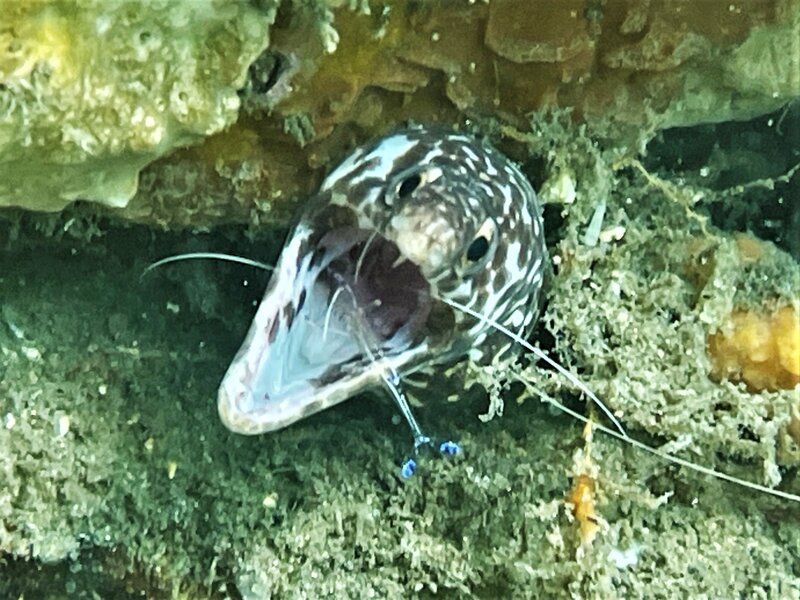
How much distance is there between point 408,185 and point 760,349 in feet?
2.61

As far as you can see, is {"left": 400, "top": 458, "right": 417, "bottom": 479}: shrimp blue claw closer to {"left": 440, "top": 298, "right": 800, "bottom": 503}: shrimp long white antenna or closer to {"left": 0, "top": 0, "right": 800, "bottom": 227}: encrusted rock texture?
{"left": 440, "top": 298, "right": 800, "bottom": 503}: shrimp long white antenna

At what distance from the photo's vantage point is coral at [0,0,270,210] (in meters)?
1.27

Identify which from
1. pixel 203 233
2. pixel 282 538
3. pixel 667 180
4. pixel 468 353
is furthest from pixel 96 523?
pixel 667 180

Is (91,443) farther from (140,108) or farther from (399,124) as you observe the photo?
(399,124)

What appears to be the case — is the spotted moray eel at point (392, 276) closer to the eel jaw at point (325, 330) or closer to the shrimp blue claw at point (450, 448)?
the eel jaw at point (325, 330)

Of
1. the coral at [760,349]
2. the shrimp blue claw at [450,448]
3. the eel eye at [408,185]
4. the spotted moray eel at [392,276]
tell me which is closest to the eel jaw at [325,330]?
the spotted moray eel at [392,276]

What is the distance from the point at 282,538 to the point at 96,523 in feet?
1.23

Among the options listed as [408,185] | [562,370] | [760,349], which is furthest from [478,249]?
[760,349]

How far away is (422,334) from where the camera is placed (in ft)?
5.77

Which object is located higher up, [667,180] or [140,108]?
[140,108]

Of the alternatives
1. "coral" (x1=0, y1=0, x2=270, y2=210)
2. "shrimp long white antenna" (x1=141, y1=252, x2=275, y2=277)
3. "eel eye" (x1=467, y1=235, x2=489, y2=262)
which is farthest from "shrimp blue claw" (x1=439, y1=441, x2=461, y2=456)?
"coral" (x1=0, y1=0, x2=270, y2=210)

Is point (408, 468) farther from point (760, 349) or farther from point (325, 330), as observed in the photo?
point (760, 349)

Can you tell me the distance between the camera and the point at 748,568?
5.51 feet

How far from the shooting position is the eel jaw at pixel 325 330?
155 centimetres
